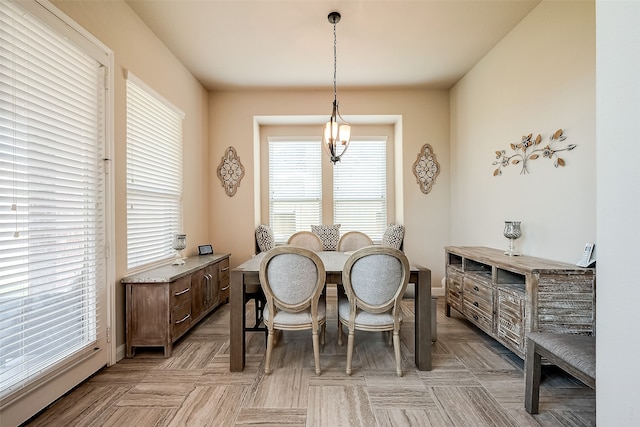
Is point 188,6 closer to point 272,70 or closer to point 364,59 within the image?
point 272,70

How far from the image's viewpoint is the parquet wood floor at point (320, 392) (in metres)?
1.70

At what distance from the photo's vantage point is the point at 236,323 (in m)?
2.23

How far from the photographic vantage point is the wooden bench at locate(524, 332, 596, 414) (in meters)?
1.40

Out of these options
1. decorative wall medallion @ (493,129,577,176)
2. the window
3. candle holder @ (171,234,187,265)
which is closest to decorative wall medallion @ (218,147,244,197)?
the window

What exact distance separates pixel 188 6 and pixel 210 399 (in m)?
3.24

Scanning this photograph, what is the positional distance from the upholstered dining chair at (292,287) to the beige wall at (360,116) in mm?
2348

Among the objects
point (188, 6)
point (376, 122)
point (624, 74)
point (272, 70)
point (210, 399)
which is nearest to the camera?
point (624, 74)

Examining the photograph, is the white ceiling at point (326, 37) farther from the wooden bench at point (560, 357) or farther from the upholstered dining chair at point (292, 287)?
the wooden bench at point (560, 357)

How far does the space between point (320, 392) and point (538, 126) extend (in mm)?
2942

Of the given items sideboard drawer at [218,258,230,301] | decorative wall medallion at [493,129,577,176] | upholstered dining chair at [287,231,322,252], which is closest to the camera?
decorative wall medallion at [493,129,577,176]

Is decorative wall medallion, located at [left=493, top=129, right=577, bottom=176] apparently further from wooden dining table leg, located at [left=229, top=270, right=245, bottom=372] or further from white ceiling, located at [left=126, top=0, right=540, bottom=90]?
wooden dining table leg, located at [left=229, top=270, right=245, bottom=372]

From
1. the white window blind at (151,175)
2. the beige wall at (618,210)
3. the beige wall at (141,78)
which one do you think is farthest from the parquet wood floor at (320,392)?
the white window blind at (151,175)

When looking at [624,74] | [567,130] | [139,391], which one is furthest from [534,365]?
[139,391]

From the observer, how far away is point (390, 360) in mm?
2373
